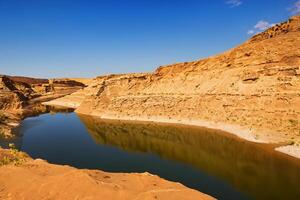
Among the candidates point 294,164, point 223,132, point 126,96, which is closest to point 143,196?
point 294,164

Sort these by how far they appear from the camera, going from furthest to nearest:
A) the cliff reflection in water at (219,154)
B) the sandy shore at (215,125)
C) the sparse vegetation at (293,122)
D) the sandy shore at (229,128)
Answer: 1. the sandy shore at (215,125)
2. the sparse vegetation at (293,122)
3. the sandy shore at (229,128)
4. the cliff reflection in water at (219,154)

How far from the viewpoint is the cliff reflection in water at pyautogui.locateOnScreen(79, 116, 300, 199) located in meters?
21.4

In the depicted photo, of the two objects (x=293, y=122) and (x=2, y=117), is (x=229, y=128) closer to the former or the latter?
(x=293, y=122)

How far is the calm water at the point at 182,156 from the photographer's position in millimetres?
21594

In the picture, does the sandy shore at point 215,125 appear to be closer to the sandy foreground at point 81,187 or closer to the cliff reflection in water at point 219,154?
the cliff reflection in water at point 219,154

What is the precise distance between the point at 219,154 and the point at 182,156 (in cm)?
365

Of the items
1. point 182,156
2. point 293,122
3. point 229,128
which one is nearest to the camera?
point 182,156

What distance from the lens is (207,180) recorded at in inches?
905

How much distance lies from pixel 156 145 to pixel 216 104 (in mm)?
13754

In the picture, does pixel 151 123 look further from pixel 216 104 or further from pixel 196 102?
pixel 216 104

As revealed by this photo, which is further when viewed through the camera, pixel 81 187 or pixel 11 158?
pixel 11 158

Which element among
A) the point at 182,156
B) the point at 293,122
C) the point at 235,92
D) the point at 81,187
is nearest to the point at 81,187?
the point at 81,187

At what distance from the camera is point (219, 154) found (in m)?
30.1

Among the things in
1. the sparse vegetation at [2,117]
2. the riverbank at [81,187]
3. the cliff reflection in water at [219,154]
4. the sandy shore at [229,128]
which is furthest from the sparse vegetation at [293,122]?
the sparse vegetation at [2,117]
